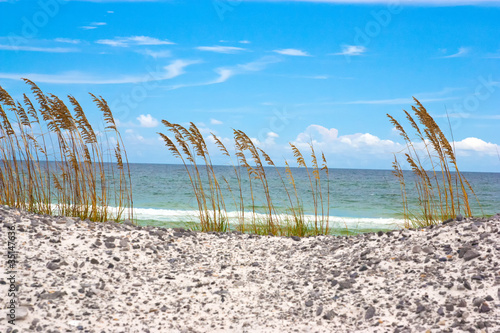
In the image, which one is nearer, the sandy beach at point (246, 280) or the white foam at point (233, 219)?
Result: the sandy beach at point (246, 280)

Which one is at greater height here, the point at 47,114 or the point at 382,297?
the point at 47,114

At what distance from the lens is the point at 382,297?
3.58 m

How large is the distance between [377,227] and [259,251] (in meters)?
5.74

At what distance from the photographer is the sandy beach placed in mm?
3303

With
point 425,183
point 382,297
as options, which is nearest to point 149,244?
point 382,297

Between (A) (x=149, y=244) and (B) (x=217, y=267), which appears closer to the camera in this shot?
(B) (x=217, y=267)

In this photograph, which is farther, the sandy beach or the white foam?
the white foam

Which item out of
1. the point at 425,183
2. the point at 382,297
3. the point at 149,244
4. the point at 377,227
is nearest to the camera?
the point at 382,297

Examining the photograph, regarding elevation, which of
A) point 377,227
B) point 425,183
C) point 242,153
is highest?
point 242,153

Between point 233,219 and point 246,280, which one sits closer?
point 246,280

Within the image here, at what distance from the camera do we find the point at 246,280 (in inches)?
168

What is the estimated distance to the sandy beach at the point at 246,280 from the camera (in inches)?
130

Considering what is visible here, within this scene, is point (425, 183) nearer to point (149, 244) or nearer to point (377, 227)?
point (149, 244)

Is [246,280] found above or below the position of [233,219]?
below
